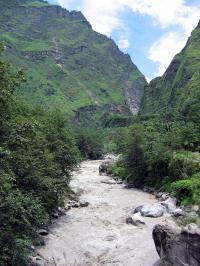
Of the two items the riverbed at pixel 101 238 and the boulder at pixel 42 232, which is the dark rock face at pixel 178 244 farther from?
the boulder at pixel 42 232

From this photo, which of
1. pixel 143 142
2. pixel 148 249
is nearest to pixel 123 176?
pixel 143 142

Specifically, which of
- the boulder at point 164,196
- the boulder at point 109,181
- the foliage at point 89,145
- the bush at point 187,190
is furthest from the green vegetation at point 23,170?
the foliage at point 89,145

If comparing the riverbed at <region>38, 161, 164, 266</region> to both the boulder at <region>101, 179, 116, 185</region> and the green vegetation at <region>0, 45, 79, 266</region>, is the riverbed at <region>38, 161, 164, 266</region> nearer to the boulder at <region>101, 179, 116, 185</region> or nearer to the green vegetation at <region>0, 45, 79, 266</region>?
the green vegetation at <region>0, 45, 79, 266</region>

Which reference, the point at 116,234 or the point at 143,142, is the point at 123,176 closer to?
the point at 143,142

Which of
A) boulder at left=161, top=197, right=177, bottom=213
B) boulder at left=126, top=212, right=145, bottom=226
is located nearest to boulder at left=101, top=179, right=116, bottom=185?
boulder at left=161, top=197, right=177, bottom=213

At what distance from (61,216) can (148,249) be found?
1410 cm

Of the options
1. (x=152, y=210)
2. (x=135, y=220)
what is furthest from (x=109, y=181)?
(x=135, y=220)

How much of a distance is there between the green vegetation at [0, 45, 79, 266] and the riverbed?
2.26 meters

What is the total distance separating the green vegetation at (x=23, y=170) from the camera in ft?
75.8

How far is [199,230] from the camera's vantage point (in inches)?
917

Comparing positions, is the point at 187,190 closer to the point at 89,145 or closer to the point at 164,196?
the point at 164,196

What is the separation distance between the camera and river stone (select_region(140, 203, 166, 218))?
41.3 m

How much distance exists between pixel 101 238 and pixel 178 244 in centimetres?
1197

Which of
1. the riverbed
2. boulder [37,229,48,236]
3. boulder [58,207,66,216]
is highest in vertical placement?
boulder [58,207,66,216]
